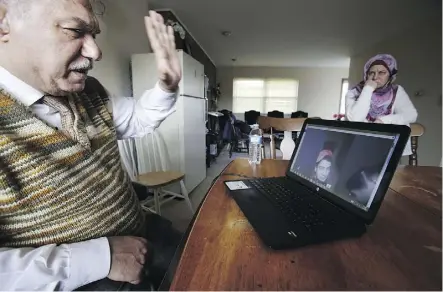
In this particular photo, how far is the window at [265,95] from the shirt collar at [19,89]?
23.1 ft

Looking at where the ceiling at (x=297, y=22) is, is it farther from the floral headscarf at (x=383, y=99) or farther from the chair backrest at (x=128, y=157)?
the chair backrest at (x=128, y=157)

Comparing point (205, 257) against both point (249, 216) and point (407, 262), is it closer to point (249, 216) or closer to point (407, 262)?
point (249, 216)

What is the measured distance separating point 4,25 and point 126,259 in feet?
2.01

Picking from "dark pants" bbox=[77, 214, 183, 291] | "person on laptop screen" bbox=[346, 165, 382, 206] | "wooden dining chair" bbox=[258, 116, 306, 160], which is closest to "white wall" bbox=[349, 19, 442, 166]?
"wooden dining chair" bbox=[258, 116, 306, 160]

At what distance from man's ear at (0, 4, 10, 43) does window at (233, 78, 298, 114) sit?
7.07 m

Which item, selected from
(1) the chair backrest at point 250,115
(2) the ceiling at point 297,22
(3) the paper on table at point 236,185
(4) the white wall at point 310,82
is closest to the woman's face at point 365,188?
(3) the paper on table at point 236,185

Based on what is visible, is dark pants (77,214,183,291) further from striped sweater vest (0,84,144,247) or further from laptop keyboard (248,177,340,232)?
laptop keyboard (248,177,340,232)

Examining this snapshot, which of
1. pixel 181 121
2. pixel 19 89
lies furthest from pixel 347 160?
pixel 181 121

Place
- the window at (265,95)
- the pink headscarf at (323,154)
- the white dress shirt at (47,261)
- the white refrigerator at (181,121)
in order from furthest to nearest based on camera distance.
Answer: the window at (265,95)
the white refrigerator at (181,121)
the pink headscarf at (323,154)
the white dress shirt at (47,261)

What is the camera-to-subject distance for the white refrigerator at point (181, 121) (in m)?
2.26

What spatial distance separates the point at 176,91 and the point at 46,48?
426 millimetres

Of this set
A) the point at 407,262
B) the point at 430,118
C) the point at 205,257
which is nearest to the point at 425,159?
the point at 430,118

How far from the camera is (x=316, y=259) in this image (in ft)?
1.34

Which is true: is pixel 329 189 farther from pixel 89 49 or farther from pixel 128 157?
pixel 128 157
